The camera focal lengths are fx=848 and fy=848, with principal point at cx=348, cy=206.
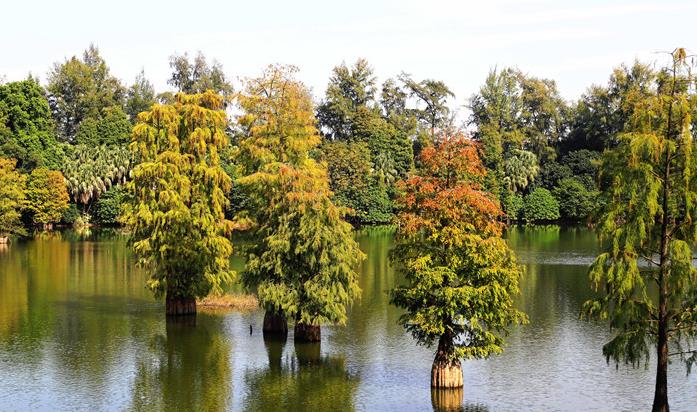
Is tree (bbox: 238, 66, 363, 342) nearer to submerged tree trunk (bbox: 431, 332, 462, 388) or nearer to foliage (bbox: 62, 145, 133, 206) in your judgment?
submerged tree trunk (bbox: 431, 332, 462, 388)

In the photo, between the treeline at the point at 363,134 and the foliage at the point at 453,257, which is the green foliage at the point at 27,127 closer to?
the treeline at the point at 363,134

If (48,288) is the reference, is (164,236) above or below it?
above

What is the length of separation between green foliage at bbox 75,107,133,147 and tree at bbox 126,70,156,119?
955cm

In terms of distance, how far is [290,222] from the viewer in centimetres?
3978

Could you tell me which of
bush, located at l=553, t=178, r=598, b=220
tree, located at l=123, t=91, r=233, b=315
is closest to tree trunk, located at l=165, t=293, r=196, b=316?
tree, located at l=123, t=91, r=233, b=315

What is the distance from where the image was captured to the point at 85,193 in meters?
112

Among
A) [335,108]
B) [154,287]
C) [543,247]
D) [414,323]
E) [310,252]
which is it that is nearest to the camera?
[414,323]

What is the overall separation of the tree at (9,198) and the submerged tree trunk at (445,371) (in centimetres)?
6991

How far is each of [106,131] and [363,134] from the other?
126 ft

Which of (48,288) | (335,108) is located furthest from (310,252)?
(335,108)

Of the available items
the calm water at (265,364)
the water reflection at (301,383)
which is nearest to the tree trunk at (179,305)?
the calm water at (265,364)

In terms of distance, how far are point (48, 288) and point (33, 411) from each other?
29785mm

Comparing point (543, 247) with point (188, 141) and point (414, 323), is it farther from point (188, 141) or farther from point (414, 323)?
point (414, 323)

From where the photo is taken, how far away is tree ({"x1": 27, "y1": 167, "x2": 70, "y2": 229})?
10250 centimetres
